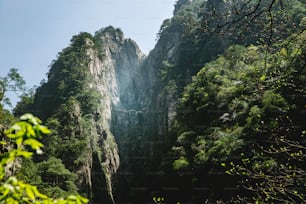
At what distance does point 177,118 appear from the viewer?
25.2 meters

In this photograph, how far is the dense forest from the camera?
3645mm

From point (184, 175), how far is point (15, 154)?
17.1 m

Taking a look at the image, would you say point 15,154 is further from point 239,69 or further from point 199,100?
point 239,69

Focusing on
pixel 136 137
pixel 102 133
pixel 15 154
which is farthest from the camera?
pixel 136 137

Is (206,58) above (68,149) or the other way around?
above

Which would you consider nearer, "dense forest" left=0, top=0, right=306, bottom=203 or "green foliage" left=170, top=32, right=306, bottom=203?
"dense forest" left=0, top=0, right=306, bottom=203

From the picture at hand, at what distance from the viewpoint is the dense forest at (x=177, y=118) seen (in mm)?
3645

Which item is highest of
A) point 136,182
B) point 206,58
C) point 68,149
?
point 206,58

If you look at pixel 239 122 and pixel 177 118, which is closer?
Result: pixel 239 122

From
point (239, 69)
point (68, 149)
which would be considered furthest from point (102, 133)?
point (239, 69)

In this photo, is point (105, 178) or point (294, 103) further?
point (105, 178)

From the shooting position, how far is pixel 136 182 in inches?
1411

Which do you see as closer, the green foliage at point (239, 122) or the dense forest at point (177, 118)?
the dense forest at point (177, 118)

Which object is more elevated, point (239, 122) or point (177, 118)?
point (177, 118)
